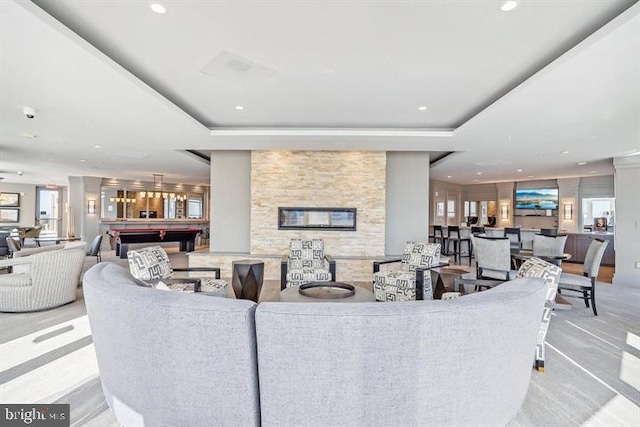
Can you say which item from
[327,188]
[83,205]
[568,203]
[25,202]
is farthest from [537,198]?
[25,202]

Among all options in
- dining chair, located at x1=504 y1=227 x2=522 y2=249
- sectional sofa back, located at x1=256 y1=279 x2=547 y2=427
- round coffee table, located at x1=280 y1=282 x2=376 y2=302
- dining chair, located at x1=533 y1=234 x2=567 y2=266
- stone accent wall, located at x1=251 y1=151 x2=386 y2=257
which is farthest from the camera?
dining chair, located at x1=504 y1=227 x2=522 y2=249

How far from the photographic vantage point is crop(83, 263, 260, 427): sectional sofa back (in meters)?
1.37

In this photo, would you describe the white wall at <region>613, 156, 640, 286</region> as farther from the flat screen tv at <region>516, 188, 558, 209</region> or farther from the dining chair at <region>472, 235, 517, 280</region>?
the flat screen tv at <region>516, 188, 558, 209</region>

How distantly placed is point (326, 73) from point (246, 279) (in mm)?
3156

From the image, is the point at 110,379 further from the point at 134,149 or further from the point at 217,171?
the point at 134,149

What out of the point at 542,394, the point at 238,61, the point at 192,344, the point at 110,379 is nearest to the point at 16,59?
the point at 238,61

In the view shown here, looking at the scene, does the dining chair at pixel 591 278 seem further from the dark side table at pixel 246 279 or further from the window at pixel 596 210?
the window at pixel 596 210

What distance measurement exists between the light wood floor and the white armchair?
6.0 inches

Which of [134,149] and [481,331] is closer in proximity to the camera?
[481,331]

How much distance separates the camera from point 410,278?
433cm

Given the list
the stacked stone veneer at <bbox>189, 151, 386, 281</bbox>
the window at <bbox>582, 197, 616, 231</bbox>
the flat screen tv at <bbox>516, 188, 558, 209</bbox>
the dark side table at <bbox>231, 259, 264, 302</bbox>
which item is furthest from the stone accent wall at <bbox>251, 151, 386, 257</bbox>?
the flat screen tv at <bbox>516, 188, 558, 209</bbox>

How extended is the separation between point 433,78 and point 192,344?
3.48 m

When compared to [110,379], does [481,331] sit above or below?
above

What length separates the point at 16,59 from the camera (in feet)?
9.03
